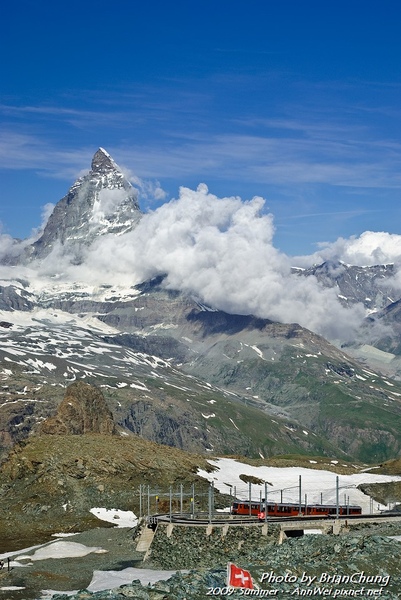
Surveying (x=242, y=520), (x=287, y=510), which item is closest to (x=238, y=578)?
(x=242, y=520)

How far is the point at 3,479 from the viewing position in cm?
15462

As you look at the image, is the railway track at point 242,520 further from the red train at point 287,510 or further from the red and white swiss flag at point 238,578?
the red and white swiss flag at point 238,578

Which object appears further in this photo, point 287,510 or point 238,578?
point 287,510

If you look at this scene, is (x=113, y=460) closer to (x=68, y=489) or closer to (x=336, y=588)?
(x=68, y=489)

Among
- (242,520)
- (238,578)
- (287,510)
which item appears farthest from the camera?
(287,510)

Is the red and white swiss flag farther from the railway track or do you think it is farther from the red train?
the red train

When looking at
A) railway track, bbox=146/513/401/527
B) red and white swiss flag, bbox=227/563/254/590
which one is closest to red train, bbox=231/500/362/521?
railway track, bbox=146/513/401/527

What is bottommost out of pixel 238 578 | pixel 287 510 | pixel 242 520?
pixel 287 510

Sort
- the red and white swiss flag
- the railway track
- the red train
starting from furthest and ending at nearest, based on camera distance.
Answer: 1. the red train
2. the railway track
3. the red and white swiss flag

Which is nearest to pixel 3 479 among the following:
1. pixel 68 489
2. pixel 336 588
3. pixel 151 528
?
pixel 68 489

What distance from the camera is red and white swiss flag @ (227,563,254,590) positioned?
53666 millimetres

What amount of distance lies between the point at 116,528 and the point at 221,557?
36.0 m

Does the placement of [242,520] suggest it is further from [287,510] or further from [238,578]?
[238,578]

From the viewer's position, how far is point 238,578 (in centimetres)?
5434
